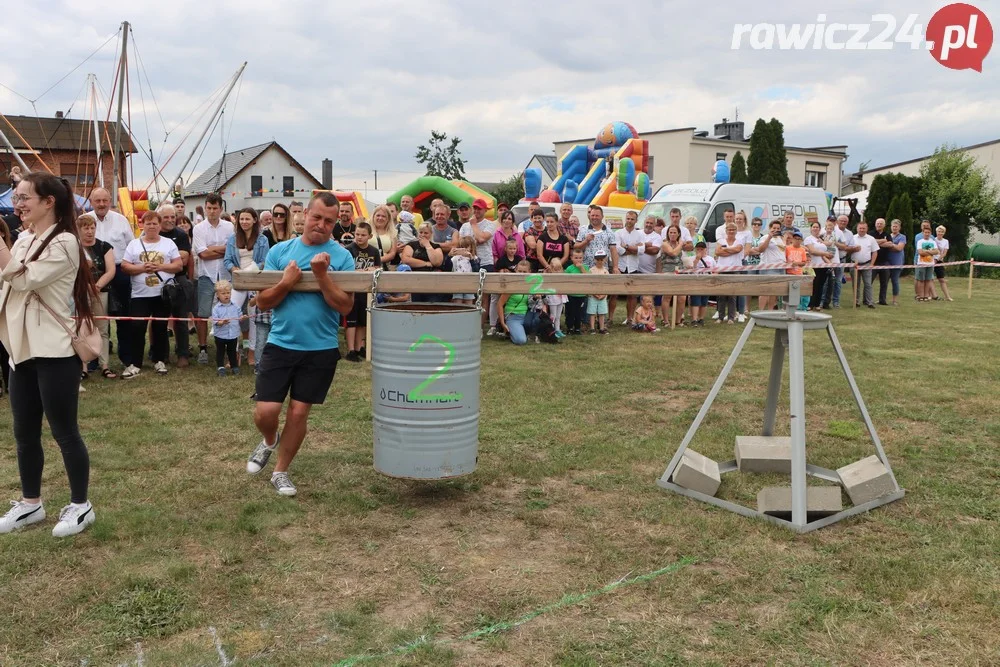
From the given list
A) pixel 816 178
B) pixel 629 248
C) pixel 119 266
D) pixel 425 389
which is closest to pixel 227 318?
pixel 119 266

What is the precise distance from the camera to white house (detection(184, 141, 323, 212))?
187ft

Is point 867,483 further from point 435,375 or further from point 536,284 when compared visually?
point 435,375

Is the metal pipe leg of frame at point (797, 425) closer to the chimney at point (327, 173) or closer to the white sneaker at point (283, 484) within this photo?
the white sneaker at point (283, 484)

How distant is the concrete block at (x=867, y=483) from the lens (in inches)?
183

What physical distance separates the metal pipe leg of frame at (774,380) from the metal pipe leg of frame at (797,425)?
45 centimetres

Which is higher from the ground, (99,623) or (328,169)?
(328,169)

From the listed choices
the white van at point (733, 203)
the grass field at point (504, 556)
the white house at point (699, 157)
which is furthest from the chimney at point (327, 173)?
the grass field at point (504, 556)

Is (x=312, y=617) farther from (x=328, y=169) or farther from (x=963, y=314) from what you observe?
(x=328, y=169)

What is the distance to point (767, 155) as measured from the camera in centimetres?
3797

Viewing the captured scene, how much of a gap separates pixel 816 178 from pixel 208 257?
4725 cm

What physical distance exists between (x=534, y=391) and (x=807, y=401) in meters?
2.54

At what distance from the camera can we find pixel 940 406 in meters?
7.26

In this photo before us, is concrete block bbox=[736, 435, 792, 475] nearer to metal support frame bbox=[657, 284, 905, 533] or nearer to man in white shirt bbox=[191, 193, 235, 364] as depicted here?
metal support frame bbox=[657, 284, 905, 533]

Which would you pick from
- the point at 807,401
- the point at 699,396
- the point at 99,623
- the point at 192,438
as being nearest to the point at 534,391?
the point at 699,396
